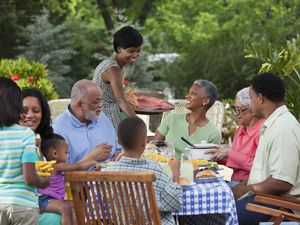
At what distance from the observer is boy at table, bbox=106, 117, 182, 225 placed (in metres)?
4.55

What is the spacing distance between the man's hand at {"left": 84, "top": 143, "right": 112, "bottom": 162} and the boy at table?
827mm

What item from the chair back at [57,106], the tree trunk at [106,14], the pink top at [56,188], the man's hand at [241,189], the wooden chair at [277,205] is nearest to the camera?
the wooden chair at [277,205]

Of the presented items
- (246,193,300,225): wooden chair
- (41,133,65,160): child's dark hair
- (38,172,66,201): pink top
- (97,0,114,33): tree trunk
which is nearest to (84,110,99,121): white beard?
(41,133,65,160): child's dark hair

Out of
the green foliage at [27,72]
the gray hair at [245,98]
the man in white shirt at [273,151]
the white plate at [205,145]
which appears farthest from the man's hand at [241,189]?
the green foliage at [27,72]

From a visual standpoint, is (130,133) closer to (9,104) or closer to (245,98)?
(9,104)

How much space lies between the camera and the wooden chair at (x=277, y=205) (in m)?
4.77

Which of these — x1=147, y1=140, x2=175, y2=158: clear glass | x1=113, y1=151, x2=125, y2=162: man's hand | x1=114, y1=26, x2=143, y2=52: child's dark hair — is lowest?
x1=113, y1=151, x2=125, y2=162: man's hand

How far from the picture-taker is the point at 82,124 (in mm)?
5855

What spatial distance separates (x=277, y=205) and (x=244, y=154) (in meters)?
1.19

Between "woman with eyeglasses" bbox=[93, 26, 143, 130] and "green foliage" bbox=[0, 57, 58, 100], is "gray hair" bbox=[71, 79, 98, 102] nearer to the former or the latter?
"woman with eyeglasses" bbox=[93, 26, 143, 130]

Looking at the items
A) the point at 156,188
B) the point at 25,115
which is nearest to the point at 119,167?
the point at 156,188

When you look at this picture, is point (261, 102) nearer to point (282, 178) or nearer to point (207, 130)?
point (282, 178)

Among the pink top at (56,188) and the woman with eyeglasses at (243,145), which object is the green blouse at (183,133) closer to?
the woman with eyeglasses at (243,145)

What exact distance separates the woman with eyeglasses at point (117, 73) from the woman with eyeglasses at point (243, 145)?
4.14ft
